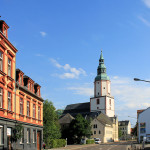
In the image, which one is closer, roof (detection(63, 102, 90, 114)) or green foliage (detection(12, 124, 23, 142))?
green foliage (detection(12, 124, 23, 142))

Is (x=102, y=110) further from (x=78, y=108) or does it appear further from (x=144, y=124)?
(x=144, y=124)

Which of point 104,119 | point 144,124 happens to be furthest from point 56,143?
point 104,119

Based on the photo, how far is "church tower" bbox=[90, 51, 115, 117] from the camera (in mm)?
127369

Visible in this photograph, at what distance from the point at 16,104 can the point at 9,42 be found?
636 cm

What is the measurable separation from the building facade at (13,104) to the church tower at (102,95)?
306 ft

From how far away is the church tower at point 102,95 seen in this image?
418ft

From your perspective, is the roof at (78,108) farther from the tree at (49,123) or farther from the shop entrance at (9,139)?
the shop entrance at (9,139)

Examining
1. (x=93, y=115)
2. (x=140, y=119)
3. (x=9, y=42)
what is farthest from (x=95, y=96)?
(x=9, y=42)

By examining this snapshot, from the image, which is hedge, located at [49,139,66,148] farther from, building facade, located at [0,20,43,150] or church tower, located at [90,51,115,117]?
church tower, located at [90,51,115,117]

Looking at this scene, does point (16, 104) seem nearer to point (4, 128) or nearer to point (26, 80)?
point (4, 128)

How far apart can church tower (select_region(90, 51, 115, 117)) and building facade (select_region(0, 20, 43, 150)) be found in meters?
93.2

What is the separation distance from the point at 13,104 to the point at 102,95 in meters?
105

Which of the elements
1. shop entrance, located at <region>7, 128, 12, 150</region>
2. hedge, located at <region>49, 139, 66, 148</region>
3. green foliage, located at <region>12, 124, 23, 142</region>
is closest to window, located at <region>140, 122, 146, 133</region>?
hedge, located at <region>49, 139, 66, 148</region>

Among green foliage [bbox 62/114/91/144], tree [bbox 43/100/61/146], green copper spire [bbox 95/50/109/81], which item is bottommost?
green foliage [bbox 62/114/91/144]
